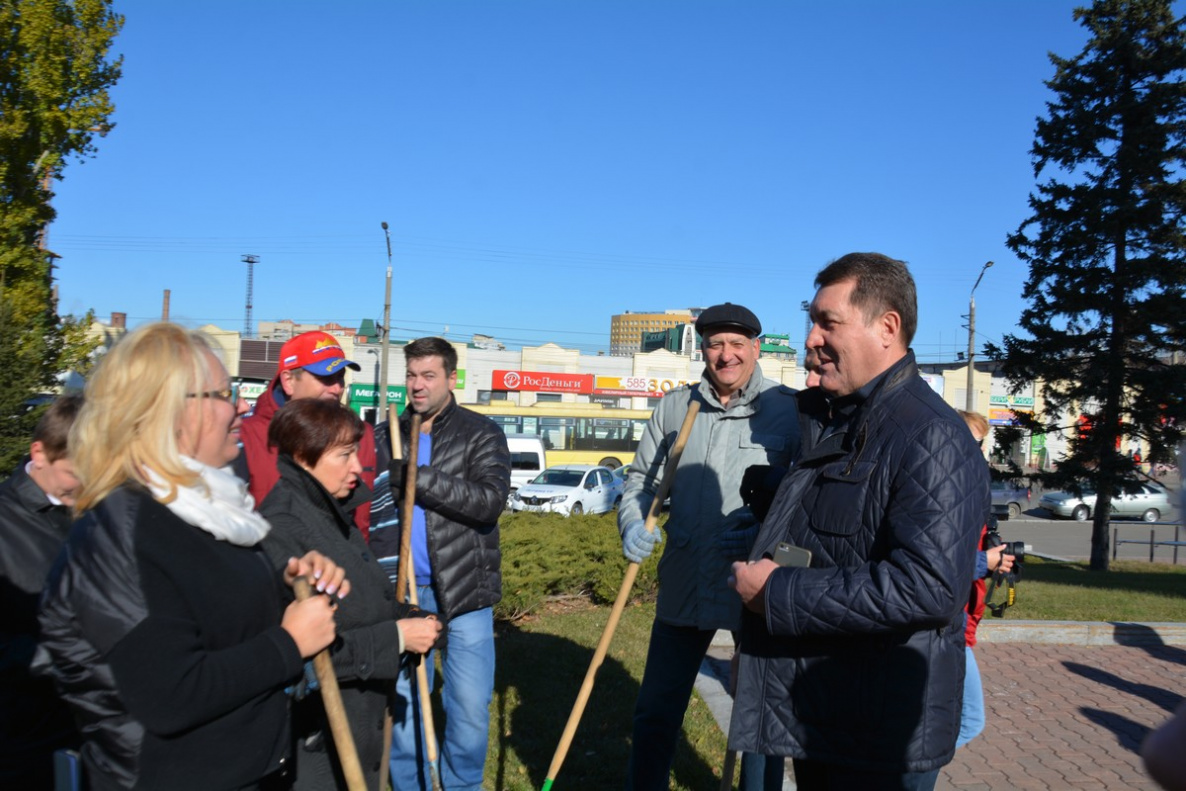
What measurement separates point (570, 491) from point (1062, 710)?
2045 centimetres

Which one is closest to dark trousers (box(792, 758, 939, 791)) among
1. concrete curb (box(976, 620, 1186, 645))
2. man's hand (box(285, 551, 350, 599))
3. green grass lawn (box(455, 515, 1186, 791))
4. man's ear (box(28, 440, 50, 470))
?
man's hand (box(285, 551, 350, 599))

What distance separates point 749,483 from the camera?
3262mm

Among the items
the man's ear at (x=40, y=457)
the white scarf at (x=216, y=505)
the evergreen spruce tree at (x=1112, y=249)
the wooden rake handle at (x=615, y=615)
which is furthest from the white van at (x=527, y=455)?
the white scarf at (x=216, y=505)

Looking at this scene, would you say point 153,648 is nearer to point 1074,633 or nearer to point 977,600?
point 977,600

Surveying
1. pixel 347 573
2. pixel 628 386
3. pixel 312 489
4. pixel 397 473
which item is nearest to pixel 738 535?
pixel 397 473

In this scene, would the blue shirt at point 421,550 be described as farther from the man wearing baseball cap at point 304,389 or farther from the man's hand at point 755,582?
the man's hand at point 755,582

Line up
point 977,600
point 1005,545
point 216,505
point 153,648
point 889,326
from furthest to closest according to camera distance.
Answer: point 1005,545 < point 977,600 < point 889,326 < point 216,505 < point 153,648

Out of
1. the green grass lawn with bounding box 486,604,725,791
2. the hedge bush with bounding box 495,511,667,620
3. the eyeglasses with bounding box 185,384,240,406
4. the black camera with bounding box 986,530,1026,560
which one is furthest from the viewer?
the hedge bush with bounding box 495,511,667,620

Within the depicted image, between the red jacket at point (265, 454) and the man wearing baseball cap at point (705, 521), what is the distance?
1.05 metres

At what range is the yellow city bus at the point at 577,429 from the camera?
37.1 meters

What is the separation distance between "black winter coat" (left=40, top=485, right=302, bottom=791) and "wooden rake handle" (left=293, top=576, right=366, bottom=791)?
0.80 ft

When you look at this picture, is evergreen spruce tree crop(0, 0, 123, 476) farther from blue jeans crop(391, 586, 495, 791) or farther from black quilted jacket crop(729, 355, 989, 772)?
black quilted jacket crop(729, 355, 989, 772)

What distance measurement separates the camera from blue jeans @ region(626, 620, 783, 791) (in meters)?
3.78

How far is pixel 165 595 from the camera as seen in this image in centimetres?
201
